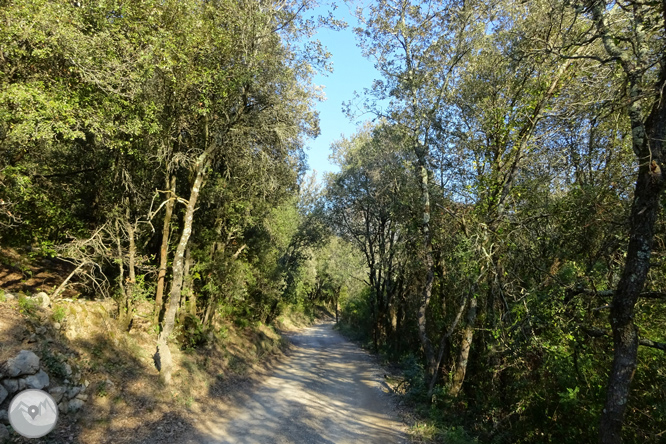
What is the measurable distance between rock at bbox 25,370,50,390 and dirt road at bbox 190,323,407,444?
133 inches

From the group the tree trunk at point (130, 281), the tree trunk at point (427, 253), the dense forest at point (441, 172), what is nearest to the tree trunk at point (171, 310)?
the dense forest at point (441, 172)

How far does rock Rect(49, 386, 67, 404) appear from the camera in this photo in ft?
21.4

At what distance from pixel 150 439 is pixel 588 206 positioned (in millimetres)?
10309

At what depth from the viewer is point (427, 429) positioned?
8.79 m

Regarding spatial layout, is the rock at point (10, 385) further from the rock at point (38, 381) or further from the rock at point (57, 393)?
the rock at point (57, 393)

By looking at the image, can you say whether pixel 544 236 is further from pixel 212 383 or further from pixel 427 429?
pixel 212 383

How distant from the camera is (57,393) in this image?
21.7ft

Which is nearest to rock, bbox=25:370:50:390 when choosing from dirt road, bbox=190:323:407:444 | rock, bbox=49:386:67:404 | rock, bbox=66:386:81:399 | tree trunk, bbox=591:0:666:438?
rock, bbox=49:386:67:404

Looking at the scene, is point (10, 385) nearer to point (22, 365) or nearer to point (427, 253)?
point (22, 365)

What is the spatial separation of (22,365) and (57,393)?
99cm

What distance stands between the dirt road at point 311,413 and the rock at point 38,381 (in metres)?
3.37

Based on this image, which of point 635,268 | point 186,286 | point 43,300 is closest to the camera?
point 635,268

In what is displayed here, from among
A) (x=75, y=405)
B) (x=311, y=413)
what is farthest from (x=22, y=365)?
(x=311, y=413)

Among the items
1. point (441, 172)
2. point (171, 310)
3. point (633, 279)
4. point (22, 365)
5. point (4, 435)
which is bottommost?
point (4, 435)
